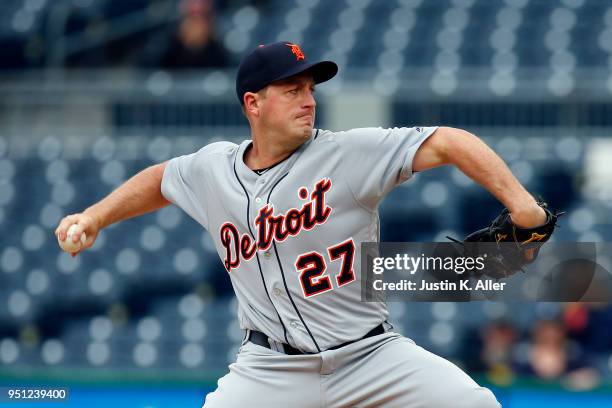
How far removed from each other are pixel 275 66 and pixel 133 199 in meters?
0.66

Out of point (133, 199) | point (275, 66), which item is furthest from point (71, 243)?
point (275, 66)

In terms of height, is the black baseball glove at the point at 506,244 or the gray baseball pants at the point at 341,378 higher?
the black baseball glove at the point at 506,244

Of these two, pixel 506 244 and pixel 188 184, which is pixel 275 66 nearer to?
pixel 188 184

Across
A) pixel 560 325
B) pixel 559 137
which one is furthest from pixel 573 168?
pixel 560 325

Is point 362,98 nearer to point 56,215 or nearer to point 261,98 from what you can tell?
point 56,215

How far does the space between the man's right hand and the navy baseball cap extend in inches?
23.9

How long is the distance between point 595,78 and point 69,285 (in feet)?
13.0

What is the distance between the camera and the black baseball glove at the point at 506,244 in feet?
9.78

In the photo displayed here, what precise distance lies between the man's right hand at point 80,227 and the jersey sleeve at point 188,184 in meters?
0.27

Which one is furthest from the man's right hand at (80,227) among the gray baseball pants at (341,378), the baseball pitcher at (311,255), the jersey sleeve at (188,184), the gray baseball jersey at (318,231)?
the gray baseball pants at (341,378)

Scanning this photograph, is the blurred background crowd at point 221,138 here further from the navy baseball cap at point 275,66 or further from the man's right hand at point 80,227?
the navy baseball cap at point 275,66

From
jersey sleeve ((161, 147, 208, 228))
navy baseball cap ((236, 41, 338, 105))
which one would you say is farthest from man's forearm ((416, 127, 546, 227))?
jersey sleeve ((161, 147, 208, 228))

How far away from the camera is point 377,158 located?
317cm

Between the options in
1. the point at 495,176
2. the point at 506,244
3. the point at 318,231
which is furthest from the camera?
the point at 318,231
